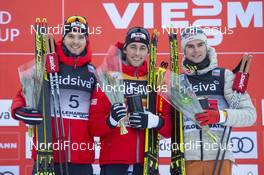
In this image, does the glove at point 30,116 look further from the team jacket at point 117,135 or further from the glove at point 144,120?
the glove at point 144,120

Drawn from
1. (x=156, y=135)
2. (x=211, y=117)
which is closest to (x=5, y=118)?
(x=156, y=135)

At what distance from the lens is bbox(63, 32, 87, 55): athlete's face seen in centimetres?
409

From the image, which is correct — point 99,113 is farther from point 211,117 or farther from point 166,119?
point 211,117

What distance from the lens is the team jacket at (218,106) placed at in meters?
3.93

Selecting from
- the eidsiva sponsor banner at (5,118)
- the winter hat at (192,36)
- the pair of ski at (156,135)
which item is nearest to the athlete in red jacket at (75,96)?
the pair of ski at (156,135)

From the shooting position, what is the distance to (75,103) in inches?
159

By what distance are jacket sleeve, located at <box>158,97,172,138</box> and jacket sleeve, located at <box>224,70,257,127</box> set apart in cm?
43

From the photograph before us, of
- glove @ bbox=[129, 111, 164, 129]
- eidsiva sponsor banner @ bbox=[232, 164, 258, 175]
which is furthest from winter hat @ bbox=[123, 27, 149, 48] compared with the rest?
eidsiva sponsor banner @ bbox=[232, 164, 258, 175]

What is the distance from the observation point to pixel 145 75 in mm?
4129

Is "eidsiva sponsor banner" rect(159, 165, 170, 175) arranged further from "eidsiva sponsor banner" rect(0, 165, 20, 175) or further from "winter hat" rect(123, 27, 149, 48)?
"winter hat" rect(123, 27, 149, 48)

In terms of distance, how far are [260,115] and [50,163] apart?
88.6 inches

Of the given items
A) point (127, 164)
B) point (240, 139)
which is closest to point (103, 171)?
point (127, 164)

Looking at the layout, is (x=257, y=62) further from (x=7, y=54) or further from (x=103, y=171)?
(x=7, y=54)

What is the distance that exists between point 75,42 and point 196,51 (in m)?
0.93
